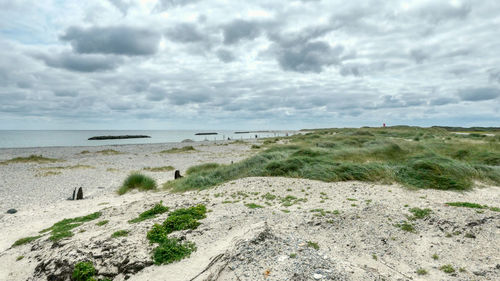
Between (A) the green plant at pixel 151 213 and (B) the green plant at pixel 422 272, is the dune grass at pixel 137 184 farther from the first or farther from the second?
(B) the green plant at pixel 422 272

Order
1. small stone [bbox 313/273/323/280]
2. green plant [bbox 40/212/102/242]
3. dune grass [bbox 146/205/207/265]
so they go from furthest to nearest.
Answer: green plant [bbox 40/212/102/242]
dune grass [bbox 146/205/207/265]
small stone [bbox 313/273/323/280]

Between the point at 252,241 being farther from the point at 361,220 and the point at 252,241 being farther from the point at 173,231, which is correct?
the point at 361,220

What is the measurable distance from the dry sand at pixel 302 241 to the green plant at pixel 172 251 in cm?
16

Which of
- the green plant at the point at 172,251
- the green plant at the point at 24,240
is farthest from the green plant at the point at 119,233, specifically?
the green plant at the point at 24,240

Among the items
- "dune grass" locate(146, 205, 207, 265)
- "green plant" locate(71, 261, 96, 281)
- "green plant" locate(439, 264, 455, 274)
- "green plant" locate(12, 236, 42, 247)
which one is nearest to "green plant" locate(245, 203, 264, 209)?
"dune grass" locate(146, 205, 207, 265)

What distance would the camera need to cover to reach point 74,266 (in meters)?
5.94

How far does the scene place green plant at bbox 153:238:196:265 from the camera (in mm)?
5796

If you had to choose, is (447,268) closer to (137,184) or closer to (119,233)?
(119,233)

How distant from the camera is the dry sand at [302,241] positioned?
207 inches

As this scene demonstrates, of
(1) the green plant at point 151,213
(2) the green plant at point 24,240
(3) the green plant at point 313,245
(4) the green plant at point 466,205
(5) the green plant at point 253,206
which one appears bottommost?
(2) the green plant at point 24,240

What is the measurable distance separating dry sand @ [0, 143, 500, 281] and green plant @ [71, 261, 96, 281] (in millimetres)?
181

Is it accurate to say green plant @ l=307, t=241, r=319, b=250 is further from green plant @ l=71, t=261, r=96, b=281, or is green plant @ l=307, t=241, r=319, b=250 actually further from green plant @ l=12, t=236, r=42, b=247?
green plant @ l=12, t=236, r=42, b=247

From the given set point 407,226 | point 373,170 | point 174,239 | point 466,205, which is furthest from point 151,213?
point 466,205

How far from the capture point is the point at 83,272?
571 centimetres
